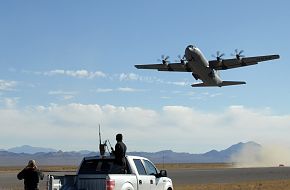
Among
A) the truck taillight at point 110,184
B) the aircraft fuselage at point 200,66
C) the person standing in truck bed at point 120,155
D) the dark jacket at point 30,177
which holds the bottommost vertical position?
the truck taillight at point 110,184

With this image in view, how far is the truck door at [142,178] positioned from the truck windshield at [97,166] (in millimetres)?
791

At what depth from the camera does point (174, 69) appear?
56781mm

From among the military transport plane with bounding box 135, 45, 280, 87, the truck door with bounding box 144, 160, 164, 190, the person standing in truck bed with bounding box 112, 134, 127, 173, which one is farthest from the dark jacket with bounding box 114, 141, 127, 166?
the military transport plane with bounding box 135, 45, 280, 87

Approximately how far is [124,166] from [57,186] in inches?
70.7

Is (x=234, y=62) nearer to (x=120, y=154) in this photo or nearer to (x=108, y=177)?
(x=120, y=154)

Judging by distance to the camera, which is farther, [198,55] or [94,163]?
[198,55]

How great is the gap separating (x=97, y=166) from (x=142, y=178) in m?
1.24

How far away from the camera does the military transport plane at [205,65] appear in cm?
5103

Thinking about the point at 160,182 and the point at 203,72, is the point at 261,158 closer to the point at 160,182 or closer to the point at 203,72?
the point at 203,72

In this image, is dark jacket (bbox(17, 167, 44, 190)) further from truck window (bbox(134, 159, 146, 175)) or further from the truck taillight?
the truck taillight

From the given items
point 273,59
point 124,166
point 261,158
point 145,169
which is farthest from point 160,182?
point 261,158

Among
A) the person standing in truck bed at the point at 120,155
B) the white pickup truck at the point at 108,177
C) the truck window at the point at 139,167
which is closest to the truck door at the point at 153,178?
the white pickup truck at the point at 108,177

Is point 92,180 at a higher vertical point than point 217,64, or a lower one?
lower

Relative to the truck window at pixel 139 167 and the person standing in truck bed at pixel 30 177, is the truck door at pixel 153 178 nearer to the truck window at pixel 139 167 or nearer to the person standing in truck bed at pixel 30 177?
the truck window at pixel 139 167
